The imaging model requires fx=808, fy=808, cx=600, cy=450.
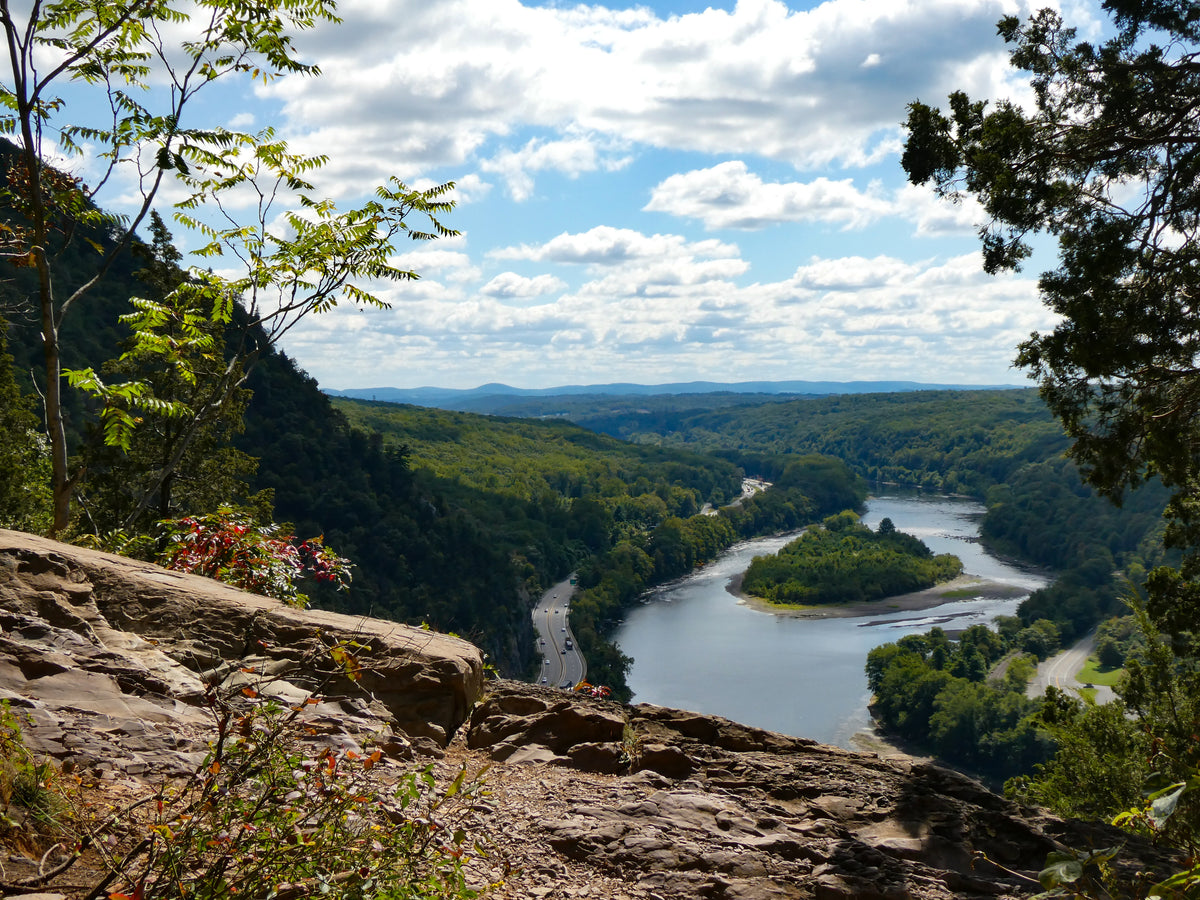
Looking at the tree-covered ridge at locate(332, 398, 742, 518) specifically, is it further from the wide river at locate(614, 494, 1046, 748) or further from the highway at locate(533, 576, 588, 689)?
the wide river at locate(614, 494, 1046, 748)

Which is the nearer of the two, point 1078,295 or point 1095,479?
point 1078,295

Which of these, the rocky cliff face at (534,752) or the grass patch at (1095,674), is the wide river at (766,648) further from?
the rocky cliff face at (534,752)

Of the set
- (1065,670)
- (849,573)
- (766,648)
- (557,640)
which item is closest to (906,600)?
(849,573)

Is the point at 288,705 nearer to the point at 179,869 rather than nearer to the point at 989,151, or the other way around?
the point at 179,869

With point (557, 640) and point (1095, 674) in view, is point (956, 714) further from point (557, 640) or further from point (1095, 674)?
point (557, 640)

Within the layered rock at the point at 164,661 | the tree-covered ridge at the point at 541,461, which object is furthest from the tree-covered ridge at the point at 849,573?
the layered rock at the point at 164,661

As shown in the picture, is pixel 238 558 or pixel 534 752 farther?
pixel 238 558

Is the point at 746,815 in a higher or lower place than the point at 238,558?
lower

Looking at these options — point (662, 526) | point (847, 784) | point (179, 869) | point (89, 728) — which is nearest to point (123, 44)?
point (89, 728)
